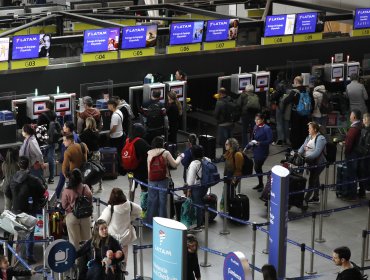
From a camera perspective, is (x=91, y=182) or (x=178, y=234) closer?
(x=178, y=234)

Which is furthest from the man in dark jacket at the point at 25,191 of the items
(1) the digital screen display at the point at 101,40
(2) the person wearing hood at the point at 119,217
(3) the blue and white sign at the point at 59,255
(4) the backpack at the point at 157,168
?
(1) the digital screen display at the point at 101,40

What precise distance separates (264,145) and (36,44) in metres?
4.90

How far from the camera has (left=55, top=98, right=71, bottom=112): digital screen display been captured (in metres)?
18.1

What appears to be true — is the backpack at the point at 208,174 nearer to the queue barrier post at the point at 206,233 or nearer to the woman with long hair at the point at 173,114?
the queue barrier post at the point at 206,233

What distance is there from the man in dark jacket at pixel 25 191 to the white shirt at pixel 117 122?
4.44 metres

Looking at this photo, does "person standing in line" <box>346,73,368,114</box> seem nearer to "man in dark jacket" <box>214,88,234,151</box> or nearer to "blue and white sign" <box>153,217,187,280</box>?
"man in dark jacket" <box>214,88,234,151</box>

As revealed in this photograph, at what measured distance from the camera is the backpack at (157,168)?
14320mm

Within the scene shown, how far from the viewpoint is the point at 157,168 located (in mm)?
14336

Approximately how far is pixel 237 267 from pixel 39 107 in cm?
880

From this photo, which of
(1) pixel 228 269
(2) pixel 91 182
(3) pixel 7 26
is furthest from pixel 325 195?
(3) pixel 7 26

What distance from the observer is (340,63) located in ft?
71.2

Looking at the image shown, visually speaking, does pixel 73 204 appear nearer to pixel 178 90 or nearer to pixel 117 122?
pixel 117 122

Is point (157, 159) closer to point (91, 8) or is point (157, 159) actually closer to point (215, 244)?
point (215, 244)

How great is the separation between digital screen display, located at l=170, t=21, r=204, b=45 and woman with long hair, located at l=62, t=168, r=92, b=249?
7.66 metres
